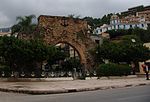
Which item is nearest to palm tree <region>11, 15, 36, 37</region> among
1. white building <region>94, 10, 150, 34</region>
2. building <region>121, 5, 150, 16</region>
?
white building <region>94, 10, 150, 34</region>

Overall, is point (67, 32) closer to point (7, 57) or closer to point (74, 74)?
point (74, 74)

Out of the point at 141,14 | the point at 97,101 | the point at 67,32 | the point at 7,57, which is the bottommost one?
the point at 97,101

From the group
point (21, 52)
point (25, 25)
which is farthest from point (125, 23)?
point (21, 52)

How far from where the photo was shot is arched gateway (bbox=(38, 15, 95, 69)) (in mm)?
34906

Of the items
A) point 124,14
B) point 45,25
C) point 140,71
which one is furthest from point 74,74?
point 124,14

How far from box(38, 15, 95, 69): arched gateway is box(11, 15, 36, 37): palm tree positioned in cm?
114

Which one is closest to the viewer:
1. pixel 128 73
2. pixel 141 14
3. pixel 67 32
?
pixel 128 73

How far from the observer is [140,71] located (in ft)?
141

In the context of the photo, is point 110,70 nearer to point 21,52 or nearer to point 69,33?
point 69,33

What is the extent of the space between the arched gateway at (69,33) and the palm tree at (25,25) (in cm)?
114

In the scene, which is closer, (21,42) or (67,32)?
(21,42)

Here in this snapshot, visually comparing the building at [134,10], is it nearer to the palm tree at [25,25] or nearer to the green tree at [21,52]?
the palm tree at [25,25]

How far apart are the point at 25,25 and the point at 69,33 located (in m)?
4.98

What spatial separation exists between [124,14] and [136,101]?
136785mm
